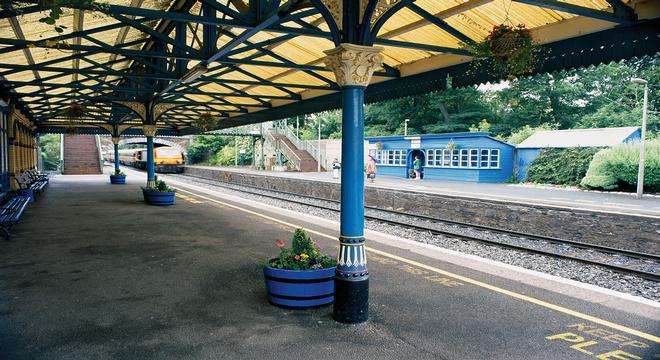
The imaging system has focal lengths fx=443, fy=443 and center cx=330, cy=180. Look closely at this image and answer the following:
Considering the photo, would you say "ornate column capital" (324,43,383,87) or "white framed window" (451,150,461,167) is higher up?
"ornate column capital" (324,43,383,87)

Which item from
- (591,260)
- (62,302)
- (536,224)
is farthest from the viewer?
(536,224)

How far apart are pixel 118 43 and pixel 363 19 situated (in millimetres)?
→ 9353

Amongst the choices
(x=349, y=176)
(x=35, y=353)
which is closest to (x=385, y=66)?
(x=349, y=176)

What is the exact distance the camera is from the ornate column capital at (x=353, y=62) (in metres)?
5.13

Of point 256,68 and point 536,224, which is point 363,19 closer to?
point 256,68

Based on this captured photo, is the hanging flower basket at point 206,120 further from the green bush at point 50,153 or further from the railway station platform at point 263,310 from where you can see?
the green bush at point 50,153

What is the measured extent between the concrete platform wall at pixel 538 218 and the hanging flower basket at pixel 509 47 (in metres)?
8.20

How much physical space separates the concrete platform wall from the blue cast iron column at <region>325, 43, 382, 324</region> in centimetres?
959

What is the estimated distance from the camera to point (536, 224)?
1373 cm

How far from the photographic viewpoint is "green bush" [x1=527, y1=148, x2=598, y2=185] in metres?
24.5

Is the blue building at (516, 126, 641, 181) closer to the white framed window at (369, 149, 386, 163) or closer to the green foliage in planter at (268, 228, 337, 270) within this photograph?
the white framed window at (369, 149, 386, 163)

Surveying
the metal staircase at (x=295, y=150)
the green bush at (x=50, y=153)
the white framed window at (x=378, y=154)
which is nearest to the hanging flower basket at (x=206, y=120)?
the white framed window at (x=378, y=154)

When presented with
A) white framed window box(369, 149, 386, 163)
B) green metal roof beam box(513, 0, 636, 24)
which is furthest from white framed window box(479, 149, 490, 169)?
green metal roof beam box(513, 0, 636, 24)

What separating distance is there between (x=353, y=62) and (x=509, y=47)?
79.7 inches
